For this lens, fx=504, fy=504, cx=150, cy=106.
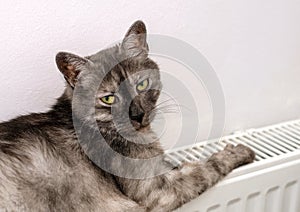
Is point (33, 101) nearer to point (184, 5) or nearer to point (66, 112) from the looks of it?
point (66, 112)

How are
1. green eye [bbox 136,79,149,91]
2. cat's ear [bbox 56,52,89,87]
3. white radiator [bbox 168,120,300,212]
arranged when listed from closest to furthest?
cat's ear [bbox 56,52,89,87] → green eye [bbox 136,79,149,91] → white radiator [bbox 168,120,300,212]

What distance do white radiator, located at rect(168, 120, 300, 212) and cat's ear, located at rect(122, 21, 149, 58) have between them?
0.35 metres

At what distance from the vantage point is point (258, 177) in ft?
4.53

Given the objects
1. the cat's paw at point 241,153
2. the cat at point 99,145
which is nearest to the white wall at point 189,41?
the cat at point 99,145

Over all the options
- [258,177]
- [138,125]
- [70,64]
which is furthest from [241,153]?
[70,64]

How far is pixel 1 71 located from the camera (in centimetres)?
124

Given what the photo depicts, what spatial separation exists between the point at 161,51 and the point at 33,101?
0.38 meters

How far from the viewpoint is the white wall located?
4.06ft

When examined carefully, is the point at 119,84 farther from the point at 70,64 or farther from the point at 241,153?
the point at 241,153

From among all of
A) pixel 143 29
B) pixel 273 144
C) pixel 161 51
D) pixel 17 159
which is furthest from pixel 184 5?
pixel 17 159

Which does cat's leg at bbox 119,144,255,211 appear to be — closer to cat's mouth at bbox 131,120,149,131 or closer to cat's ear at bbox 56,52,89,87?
cat's mouth at bbox 131,120,149,131

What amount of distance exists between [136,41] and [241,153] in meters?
0.44

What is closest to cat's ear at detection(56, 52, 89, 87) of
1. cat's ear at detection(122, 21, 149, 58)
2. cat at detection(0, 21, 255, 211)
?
cat at detection(0, 21, 255, 211)

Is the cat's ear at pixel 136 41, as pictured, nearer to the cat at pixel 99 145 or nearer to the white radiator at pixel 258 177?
the cat at pixel 99 145
